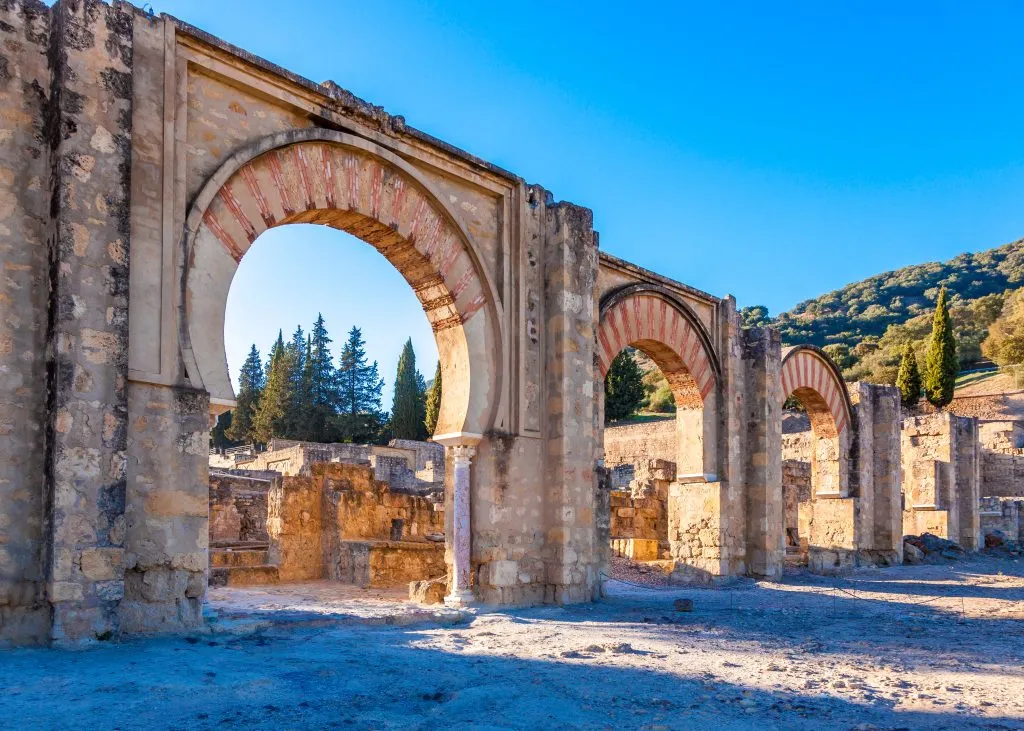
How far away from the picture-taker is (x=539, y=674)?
430cm

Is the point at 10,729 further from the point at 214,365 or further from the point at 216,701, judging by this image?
the point at 214,365

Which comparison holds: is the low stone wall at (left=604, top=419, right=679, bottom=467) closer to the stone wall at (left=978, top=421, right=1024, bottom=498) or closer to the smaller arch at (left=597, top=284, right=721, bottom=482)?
the stone wall at (left=978, top=421, right=1024, bottom=498)

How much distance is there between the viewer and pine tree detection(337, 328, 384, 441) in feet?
119

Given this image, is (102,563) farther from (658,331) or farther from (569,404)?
(658,331)

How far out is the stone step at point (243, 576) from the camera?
30.3 feet

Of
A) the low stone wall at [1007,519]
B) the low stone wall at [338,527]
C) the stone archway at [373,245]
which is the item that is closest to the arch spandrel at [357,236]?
the stone archway at [373,245]

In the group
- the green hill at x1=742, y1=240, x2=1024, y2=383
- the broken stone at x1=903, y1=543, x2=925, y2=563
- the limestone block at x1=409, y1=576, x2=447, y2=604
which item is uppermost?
the green hill at x1=742, y1=240, x2=1024, y2=383

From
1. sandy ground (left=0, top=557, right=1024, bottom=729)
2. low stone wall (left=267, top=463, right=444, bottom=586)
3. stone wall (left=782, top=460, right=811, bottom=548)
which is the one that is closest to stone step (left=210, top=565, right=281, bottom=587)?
low stone wall (left=267, top=463, right=444, bottom=586)

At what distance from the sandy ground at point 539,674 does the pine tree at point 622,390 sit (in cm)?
2908

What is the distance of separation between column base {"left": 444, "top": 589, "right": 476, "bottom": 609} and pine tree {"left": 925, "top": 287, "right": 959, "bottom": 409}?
29590 mm

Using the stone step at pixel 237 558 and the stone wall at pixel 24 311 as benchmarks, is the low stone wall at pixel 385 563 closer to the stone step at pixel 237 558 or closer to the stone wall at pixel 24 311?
the stone step at pixel 237 558

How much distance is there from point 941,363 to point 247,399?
2904 cm

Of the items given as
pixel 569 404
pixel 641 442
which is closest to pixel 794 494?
pixel 569 404

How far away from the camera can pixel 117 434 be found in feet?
15.7
